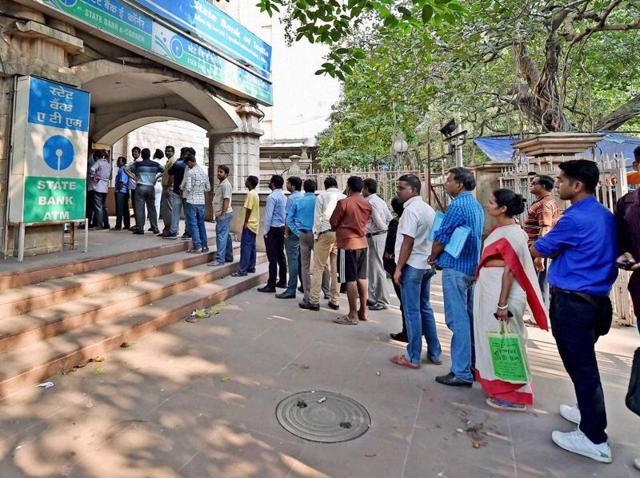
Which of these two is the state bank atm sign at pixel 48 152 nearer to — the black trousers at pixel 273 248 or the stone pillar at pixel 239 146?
the black trousers at pixel 273 248

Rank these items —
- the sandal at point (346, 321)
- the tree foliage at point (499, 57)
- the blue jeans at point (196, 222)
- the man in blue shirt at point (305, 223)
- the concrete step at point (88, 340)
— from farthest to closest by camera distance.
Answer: the tree foliage at point (499, 57)
the blue jeans at point (196, 222)
the man in blue shirt at point (305, 223)
the sandal at point (346, 321)
the concrete step at point (88, 340)

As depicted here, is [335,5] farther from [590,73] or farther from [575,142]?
[590,73]

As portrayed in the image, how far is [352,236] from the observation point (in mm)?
4668

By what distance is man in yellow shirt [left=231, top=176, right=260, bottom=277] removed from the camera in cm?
604

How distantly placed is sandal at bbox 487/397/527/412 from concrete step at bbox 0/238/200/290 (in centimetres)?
465

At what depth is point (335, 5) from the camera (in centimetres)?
439

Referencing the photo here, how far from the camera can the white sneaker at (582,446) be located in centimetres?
231

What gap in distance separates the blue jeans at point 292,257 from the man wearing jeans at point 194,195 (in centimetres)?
164

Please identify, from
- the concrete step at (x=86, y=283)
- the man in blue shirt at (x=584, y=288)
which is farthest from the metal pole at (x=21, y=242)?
the man in blue shirt at (x=584, y=288)

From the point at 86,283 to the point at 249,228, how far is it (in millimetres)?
2376

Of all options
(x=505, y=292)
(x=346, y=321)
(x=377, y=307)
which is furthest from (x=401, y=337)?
(x=505, y=292)

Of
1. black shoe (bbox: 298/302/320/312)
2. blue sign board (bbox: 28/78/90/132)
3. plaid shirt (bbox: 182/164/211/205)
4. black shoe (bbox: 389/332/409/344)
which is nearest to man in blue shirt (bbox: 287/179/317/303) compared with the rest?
black shoe (bbox: 298/302/320/312)

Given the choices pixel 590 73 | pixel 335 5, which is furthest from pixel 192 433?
pixel 590 73

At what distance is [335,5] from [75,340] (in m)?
4.39
